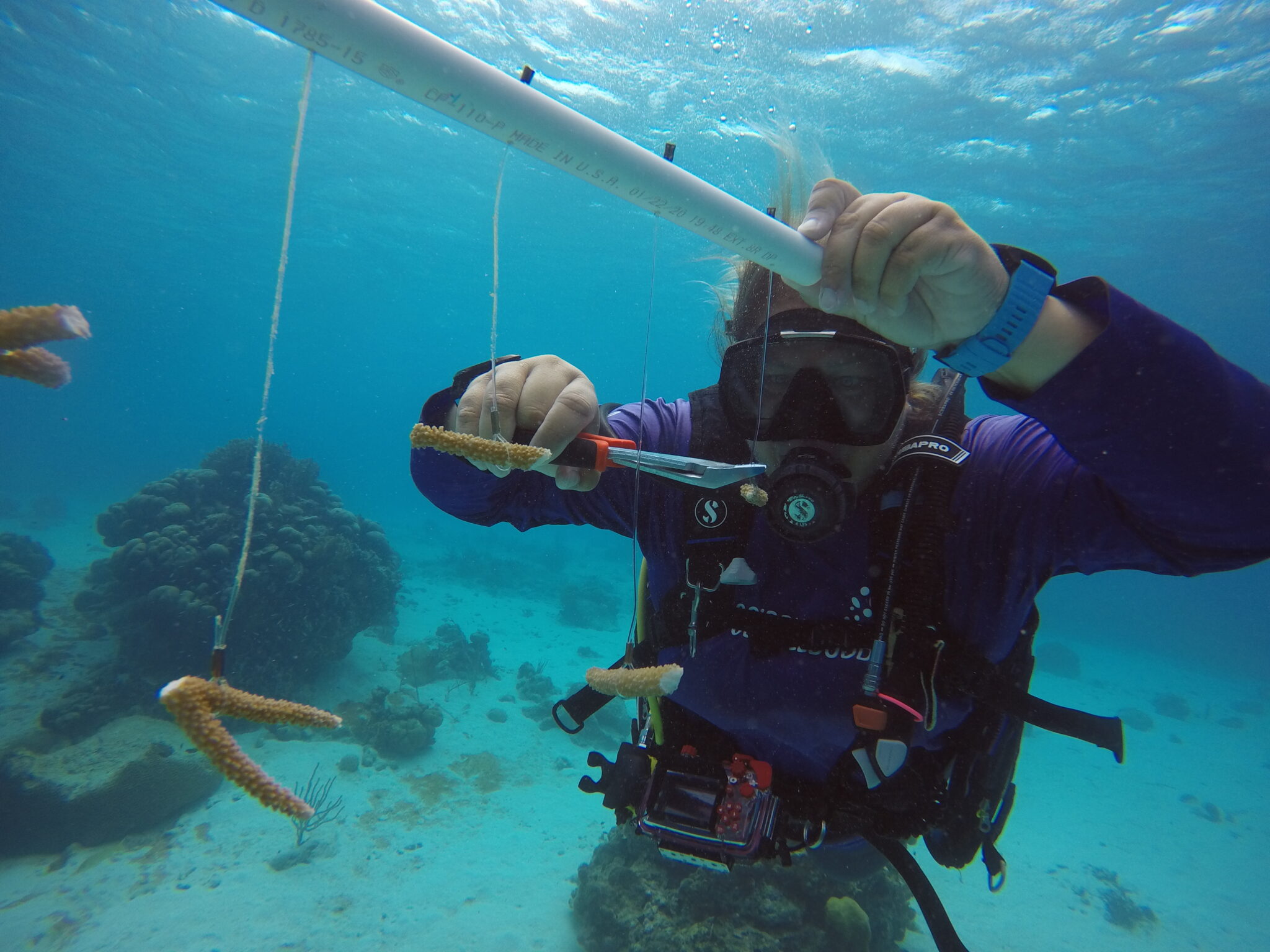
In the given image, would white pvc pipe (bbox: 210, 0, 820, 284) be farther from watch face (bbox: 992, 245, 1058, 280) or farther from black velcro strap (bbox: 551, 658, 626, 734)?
black velcro strap (bbox: 551, 658, 626, 734)

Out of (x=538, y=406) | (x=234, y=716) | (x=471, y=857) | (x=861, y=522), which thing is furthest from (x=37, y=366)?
(x=471, y=857)

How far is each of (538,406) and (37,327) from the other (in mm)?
1159

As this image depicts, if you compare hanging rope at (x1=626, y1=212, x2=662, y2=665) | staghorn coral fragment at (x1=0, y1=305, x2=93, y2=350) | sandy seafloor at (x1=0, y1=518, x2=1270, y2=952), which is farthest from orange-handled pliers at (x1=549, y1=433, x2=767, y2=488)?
sandy seafloor at (x1=0, y1=518, x2=1270, y2=952)

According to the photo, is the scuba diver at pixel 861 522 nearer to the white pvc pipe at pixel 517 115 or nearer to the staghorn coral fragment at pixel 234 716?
the white pvc pipe at pixel 517 115

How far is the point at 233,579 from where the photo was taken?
1055cm

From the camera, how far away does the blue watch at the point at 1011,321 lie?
1.48 meters

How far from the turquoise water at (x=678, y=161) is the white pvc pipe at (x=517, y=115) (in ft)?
5.66

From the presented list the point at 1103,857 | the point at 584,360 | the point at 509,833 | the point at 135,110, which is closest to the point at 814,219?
the point at 509,833

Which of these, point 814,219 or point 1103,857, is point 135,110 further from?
point 1103,857

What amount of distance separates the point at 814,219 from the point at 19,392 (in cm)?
8979

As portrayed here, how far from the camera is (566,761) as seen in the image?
9.56 metres

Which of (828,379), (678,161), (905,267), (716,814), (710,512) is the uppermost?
(678,161)

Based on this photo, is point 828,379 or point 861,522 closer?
point 828,379

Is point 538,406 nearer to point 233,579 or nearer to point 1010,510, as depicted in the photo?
point 1010,510
